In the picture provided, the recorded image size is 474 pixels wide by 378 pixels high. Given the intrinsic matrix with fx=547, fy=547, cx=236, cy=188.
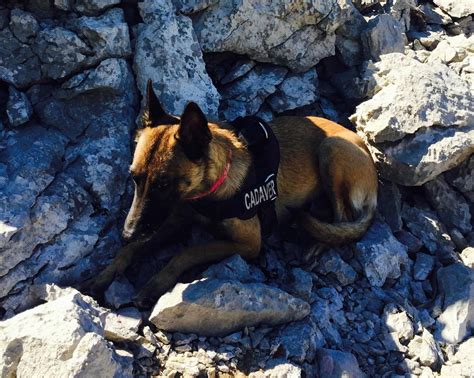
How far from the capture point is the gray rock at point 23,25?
535 centimetres

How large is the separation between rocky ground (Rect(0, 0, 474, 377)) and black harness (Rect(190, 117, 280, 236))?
18.8 inches

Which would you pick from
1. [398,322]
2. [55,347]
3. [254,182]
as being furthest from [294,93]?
[55,347]

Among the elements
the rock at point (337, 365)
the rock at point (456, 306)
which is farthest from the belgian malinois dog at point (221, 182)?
the rock at point (337, 365)

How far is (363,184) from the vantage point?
5.85 m

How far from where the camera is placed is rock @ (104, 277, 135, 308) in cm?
464

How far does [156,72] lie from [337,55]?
274 centimetres

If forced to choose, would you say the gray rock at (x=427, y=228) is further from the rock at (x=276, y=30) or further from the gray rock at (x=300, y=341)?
the rock at (x=276, y=30)

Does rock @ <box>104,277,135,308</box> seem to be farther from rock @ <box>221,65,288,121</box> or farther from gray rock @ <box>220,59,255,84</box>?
gray rock @ <box>220,59,255,84</box>

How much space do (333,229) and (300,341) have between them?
4.38 feet

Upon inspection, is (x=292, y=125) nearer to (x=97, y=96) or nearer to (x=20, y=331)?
(x=97, y=96)

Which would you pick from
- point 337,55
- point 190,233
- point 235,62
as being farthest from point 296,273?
point 337,55

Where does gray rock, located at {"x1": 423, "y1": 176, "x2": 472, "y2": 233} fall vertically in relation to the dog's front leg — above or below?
below

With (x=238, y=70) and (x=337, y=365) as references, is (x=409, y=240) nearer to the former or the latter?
(x=337, y=365)

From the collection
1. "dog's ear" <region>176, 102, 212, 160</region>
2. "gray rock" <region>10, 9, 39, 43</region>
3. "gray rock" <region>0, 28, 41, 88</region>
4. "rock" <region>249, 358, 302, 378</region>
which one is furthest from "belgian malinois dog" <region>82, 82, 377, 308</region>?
"gray rock" <region>10, 9, 39, 43</region>
